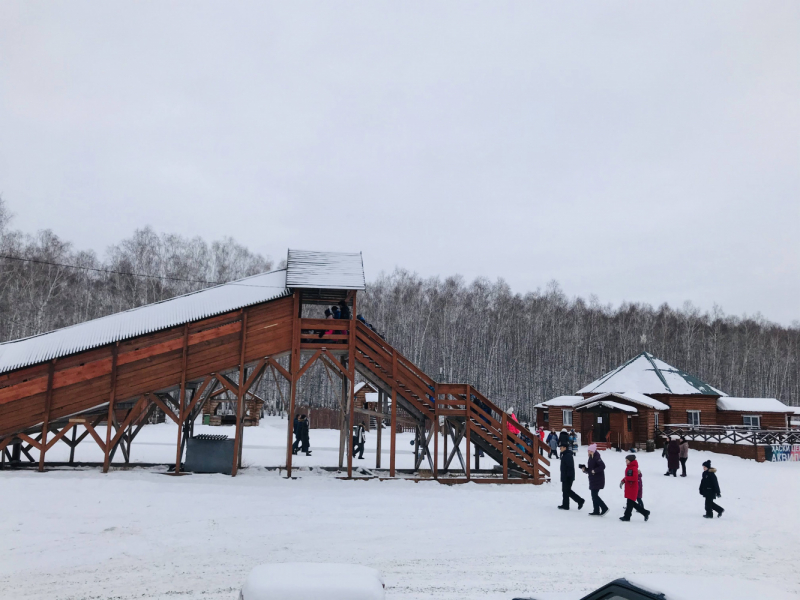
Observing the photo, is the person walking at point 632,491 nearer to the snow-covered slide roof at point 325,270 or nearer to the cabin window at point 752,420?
the snow-covered slide roof at point 325,270

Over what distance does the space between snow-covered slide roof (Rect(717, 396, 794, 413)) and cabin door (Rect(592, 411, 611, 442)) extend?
9.59 meters

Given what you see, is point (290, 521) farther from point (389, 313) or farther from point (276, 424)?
point (389, 313)

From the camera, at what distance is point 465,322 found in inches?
2269

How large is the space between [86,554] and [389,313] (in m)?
48.4

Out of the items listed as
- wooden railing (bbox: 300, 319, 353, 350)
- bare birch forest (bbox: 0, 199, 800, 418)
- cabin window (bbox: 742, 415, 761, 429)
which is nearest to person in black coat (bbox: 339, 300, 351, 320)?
wooden railing (bbox: 300, 319, 353, 350)

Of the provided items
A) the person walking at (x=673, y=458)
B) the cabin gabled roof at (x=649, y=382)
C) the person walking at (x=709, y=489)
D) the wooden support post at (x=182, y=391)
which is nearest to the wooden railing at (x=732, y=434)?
the cabin gabled roof at (x=649, y=382)

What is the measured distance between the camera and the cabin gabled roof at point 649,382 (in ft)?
124

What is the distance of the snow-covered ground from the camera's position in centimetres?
790

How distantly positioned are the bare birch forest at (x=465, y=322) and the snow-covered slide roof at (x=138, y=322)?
1991 cm

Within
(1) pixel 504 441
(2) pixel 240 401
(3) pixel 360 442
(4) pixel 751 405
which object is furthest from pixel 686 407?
(2) pixel 240 401

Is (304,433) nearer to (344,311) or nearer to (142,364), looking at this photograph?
(344,311)

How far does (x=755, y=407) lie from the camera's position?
122 ft

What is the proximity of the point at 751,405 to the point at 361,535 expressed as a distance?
1418 inches

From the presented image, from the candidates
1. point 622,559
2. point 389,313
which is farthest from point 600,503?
point 389,313
